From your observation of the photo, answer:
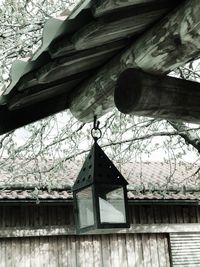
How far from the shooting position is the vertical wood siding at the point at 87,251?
8.34 meters

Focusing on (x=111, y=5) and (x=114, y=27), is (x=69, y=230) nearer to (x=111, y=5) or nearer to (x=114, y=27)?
(x=114, y=27)

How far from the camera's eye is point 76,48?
7.76 ft

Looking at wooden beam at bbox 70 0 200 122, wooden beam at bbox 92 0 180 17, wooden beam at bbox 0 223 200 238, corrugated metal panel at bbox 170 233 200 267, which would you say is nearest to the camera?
wooden beam at bbox 92 0 180 17

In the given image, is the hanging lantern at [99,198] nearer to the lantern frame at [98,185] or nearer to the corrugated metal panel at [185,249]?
the lantern frame at [98,185]

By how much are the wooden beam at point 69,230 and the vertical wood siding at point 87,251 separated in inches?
5.3

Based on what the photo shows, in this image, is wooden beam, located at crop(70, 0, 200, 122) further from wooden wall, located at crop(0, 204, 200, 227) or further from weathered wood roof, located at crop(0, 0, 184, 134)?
wooden wall, located at crop(0, 204, 200, 227)

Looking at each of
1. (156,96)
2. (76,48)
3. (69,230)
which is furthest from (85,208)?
(69,230)

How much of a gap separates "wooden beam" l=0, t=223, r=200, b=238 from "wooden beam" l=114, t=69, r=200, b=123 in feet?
19.8

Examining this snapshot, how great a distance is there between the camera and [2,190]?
802 centimetres

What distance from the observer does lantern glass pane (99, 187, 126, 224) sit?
285 centimetres

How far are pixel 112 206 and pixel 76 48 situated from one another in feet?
3.21

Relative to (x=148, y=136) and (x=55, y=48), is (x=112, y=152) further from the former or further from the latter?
(x=55, y=48)

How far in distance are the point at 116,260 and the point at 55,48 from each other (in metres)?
7.22

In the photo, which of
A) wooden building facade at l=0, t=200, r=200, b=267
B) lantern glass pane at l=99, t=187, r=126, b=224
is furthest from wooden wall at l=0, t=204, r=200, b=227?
lantern glass pane at l=99, t=187, r=126, b=224
